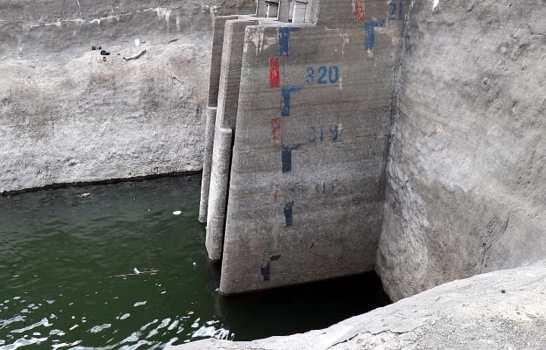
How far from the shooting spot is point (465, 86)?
670cm

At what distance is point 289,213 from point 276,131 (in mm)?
1406

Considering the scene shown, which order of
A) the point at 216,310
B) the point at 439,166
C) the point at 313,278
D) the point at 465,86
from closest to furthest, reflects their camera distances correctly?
1. the point at 465,86
2. the point at 439,166
3. the point at 216,310
4. the point at 313,278

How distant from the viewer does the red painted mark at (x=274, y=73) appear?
7.60 metres

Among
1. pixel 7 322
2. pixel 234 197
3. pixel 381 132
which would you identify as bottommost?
pixel 7 322

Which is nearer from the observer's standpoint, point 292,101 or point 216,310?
point 292,101

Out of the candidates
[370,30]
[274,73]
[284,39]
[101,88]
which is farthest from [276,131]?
[101,88]

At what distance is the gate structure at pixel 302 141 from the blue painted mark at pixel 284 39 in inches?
0.5

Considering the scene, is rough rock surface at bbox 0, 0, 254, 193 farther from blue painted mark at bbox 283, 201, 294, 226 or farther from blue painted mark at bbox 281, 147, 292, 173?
blue painted mark at bbox 281, 147, 292, 173

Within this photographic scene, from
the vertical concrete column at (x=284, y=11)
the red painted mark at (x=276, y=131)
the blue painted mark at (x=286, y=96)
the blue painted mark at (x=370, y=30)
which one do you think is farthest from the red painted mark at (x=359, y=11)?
the red painted mark at (x=276, y=131)

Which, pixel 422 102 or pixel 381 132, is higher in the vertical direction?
pixel 422 102

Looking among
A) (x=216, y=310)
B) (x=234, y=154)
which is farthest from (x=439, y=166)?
(x=216, y=310)

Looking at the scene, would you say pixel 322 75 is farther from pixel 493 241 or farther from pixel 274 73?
pixel 493 241

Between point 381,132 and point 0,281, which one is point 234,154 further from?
point 0,281

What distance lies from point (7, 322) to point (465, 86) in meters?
7.57
